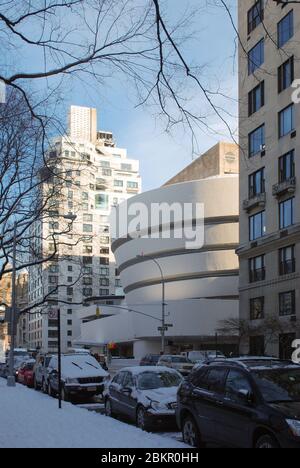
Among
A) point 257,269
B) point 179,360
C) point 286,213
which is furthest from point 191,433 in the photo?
point 257,269

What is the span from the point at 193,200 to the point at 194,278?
11199 mm

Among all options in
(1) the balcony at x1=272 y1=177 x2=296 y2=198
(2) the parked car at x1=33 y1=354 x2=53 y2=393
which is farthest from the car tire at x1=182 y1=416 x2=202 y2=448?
(1) the balcony at x1=272 y1=177 x2=296 y2=198

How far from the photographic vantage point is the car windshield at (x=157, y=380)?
48.8 ft

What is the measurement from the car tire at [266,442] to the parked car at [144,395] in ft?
16.2

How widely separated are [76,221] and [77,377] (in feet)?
41.2

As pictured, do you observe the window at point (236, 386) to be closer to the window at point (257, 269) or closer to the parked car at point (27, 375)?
the parked car at point (27, 375)

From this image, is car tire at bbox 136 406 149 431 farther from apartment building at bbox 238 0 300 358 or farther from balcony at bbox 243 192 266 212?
balcony at bbox 243 192 266 212

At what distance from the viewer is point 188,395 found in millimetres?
11156

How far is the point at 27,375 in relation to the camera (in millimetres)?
30438

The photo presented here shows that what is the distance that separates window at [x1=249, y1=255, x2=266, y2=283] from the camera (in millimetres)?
50531

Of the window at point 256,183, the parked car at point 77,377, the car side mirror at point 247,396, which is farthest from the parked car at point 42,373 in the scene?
the window at point 256,183

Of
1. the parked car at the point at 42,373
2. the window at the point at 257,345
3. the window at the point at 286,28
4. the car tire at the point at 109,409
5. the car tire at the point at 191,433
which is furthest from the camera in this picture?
the window at the point at 257,345

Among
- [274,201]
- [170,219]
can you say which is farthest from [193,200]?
[274,201]
